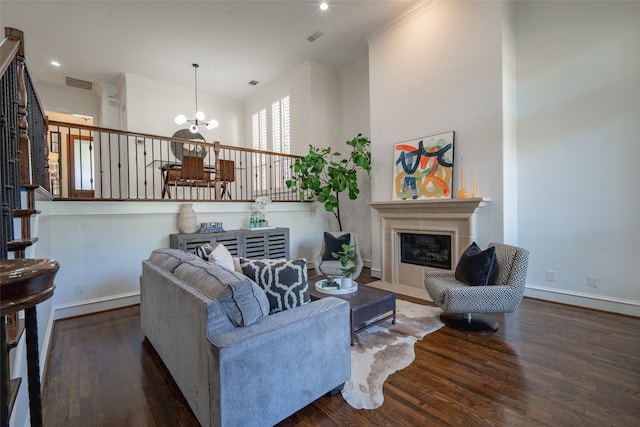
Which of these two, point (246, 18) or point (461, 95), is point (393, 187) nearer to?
point (461, 95)

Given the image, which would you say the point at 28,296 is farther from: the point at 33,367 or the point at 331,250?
the point at 331,250

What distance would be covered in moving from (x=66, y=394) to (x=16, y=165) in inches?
64.3

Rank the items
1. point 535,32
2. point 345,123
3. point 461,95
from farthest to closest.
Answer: point 345,123 < point 461,95 < point 535,32

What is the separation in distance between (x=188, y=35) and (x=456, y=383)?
621 centimetres

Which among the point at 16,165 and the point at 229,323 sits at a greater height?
the point at 16,165

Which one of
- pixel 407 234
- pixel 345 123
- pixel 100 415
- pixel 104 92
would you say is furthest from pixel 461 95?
pixel 104 92

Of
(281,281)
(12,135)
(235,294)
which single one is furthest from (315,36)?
(235,294)

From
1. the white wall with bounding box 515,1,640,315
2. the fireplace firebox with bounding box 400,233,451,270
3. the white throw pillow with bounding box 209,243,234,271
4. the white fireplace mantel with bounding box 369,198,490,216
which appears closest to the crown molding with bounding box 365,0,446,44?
the white wall with bounding box 515,1,640,315

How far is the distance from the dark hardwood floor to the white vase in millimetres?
1617

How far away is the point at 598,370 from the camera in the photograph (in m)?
2.29

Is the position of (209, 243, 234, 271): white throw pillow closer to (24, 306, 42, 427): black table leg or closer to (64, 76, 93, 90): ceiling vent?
Answer: (24, 306, 42, 427): black table leg

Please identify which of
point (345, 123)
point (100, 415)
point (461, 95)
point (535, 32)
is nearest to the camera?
point (100, 415)

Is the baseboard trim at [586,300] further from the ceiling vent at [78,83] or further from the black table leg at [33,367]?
the ceiling vent at [78,83]

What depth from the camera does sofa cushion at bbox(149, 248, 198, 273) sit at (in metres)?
2.43
